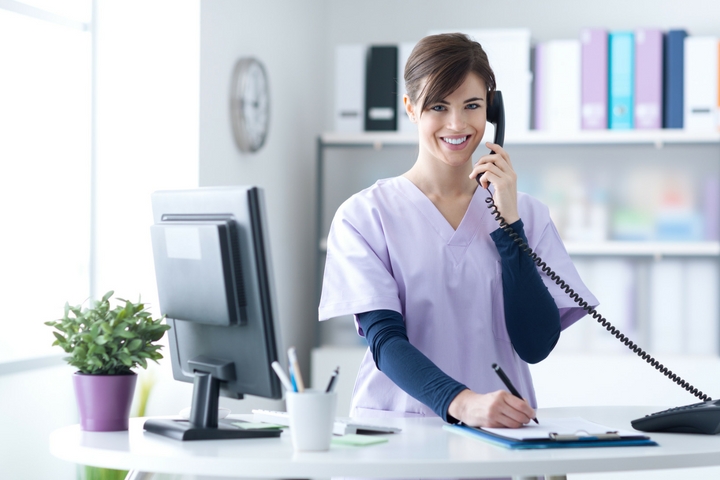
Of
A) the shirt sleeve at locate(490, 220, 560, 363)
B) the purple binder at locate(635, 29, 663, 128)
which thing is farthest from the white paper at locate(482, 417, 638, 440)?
the purple binder at locate(635, 29, 663, 128)

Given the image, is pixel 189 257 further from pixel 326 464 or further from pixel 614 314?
pixel 614 314

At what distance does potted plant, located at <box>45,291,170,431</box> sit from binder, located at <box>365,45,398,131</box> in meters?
2.26

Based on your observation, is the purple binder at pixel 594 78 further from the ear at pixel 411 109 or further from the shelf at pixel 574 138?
the ear at pixel 411 109

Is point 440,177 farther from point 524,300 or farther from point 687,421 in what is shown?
point 687,421

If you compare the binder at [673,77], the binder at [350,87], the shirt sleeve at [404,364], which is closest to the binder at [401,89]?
the binder at [350,87]

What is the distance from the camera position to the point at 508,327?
1.54 meters

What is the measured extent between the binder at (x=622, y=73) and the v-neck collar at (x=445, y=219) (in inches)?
70.4

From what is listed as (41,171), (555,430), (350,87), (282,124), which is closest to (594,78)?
(350,87)

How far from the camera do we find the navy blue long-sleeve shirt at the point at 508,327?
4.34 ft

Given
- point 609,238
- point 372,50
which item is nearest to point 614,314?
point 609,238

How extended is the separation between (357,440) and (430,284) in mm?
447

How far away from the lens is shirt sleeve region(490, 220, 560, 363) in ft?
4.84

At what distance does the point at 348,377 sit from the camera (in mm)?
3396

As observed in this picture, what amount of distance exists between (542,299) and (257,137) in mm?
1761
